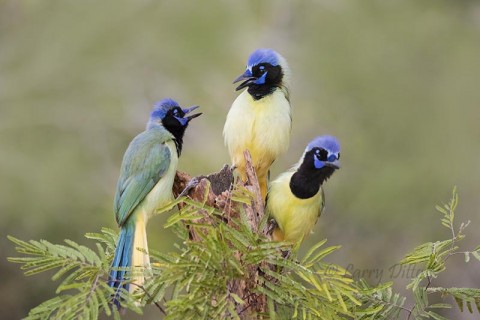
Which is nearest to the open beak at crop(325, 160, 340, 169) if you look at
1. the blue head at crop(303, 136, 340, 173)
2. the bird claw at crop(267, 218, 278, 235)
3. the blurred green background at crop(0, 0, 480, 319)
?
the blue head at crop(303, 136, 340, 173)

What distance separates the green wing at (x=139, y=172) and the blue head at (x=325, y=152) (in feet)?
2.08

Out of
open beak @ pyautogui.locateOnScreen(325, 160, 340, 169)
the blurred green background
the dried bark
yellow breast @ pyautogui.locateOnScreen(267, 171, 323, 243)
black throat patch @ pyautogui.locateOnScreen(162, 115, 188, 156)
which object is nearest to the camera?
the dried bark

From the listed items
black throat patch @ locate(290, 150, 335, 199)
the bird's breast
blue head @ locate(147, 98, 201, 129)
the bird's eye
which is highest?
blue head @ locate(147, 98, 201, 129)

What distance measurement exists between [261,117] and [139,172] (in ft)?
2.54

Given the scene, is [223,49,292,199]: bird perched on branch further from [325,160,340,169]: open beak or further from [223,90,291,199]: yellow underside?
[325,160,340,169]: open beak

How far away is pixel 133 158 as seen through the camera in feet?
12.2

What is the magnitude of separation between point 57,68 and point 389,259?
5.77 meters

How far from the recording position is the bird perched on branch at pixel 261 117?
4.15 m

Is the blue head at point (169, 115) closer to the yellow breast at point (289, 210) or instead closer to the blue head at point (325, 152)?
the yellow breast at point (289, 210)

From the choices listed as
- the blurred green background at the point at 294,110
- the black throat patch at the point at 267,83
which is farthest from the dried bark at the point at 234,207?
the blurred green background at the point at 294,110

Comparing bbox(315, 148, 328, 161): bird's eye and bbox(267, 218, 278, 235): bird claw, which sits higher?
bbox(315, 148, 328, 161): bird's eye

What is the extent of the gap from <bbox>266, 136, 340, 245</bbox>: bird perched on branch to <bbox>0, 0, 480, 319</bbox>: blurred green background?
582 cm

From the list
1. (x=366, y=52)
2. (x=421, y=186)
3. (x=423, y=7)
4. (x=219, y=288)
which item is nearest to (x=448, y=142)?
(x=421, y=186)

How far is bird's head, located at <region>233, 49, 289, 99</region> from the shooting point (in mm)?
4227
